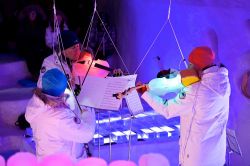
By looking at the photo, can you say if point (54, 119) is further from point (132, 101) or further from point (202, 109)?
point (202, 109)

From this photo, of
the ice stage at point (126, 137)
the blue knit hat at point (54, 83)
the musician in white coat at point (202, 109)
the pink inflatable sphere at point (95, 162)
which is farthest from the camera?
the ice stage at point (126, 137)

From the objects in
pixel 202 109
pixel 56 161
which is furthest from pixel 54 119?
pixel 202 109

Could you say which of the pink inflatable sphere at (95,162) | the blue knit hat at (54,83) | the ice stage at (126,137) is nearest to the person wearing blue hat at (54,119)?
the blue knit hat at (54,83)

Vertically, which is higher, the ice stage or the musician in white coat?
the musician in white coat

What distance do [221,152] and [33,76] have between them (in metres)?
4.08

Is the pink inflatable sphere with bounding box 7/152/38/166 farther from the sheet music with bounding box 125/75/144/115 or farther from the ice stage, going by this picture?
the ice stage

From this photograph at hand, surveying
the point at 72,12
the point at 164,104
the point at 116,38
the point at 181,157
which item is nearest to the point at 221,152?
the point at 181,157

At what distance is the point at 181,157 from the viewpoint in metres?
3.54

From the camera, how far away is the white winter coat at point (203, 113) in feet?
10.7

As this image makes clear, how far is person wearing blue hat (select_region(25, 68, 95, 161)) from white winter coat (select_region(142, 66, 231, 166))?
624 millimetres

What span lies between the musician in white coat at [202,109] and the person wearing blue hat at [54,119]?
621 mm

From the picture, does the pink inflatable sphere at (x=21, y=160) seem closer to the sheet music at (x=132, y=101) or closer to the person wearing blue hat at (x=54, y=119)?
the person wearing blue hat at (x=54, y=119)

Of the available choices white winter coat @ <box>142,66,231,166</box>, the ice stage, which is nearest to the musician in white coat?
white winter coat @ <box>142,66,231,166</box>

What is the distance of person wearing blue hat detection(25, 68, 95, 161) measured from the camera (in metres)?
3.06
